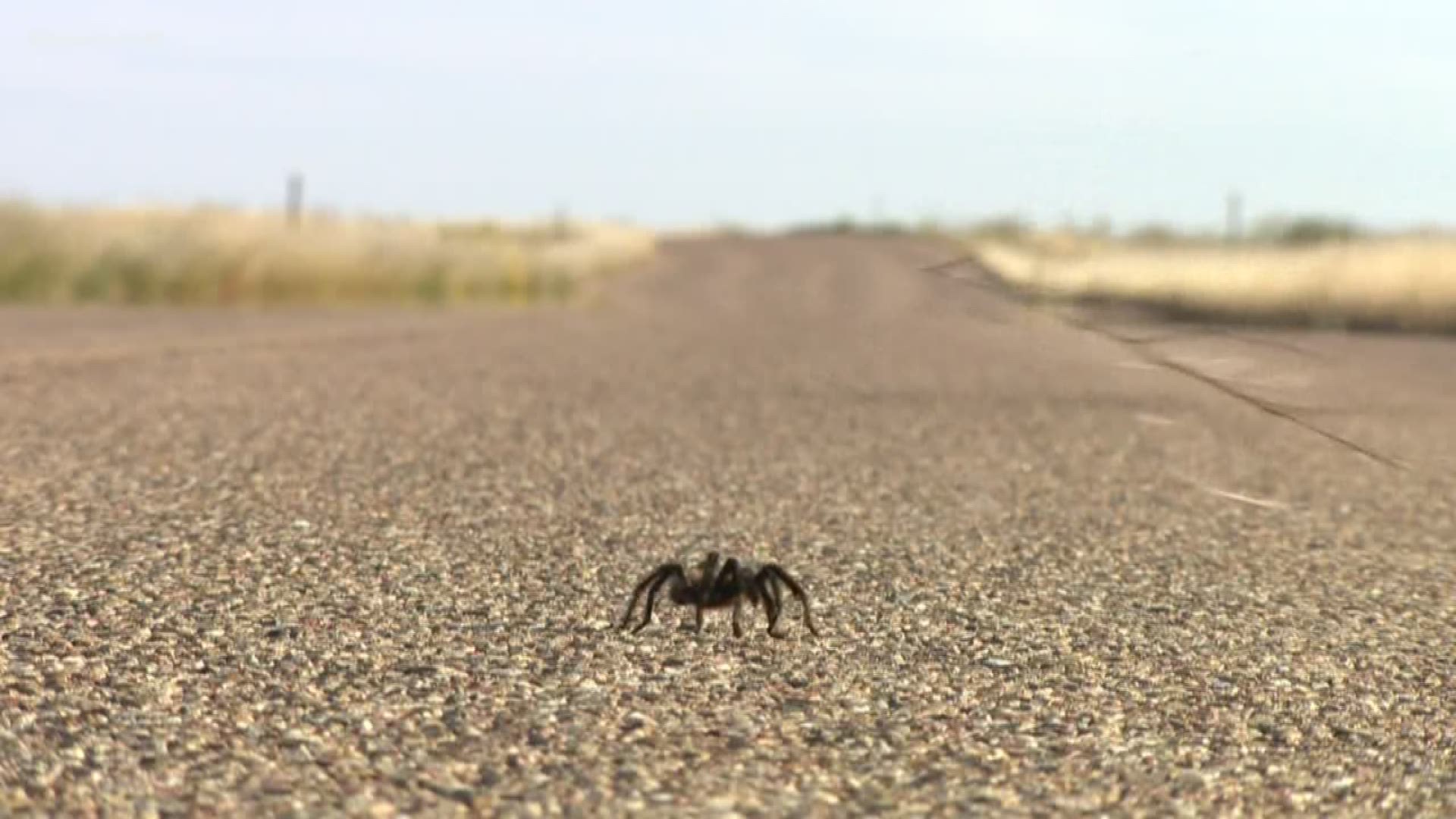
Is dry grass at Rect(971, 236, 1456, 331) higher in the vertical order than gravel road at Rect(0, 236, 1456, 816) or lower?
higher

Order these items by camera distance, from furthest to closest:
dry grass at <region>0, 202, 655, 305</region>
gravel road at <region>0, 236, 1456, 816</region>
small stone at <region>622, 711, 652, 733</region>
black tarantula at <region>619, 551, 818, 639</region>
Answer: dry grass at <region>0, 202, 655, 305</region>, black tarantula at <region>619, 551, 818, 639</region>, small stone at <region>622, 711, 652, 733</region>, gravel road at <region>0, 236, 1456, 816</region>

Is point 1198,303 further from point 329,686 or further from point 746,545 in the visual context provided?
point 329,686

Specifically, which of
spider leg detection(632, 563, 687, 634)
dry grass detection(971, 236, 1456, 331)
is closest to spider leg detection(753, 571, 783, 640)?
spider leg detection(632, 563, 687, 634)

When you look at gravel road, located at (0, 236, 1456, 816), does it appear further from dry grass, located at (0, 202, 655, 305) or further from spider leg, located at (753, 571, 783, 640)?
dry grass, located at (0, 202, 655, 305)

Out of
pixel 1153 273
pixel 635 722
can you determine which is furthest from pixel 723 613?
pixel 1153 273

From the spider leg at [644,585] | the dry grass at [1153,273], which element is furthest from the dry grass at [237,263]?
the spider leg at [644,585]

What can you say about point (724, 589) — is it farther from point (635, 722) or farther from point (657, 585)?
point (635, 722)
